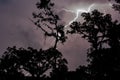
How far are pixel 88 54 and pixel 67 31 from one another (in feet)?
14.3

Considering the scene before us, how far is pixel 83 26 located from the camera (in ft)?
139

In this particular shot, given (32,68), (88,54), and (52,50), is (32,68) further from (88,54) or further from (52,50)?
(88,54)

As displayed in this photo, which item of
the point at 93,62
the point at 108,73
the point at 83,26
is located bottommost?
the point at 108,73

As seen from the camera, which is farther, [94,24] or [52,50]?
[52,50]

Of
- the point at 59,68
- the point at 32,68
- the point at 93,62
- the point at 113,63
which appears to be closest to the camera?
the point at 113,63

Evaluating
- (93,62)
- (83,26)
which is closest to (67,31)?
(83,26)

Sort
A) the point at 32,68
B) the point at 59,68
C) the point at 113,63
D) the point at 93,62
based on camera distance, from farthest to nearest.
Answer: the point at 32,68, the point at 59,68, the point at 93,62, the point at 113,63

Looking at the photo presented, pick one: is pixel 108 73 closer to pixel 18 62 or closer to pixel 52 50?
pixel 52 50

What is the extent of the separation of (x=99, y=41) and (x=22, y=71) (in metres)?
19.0

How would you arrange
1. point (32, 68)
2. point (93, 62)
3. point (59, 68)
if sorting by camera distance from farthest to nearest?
point (32, 68) < point (59, 68) < point (93, 62)

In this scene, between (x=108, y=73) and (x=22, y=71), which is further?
(x=22, y=71)

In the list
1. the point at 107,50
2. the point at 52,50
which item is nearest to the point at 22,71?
the point at 52,50

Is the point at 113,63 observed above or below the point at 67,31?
below

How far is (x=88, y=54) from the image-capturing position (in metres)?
44.6
